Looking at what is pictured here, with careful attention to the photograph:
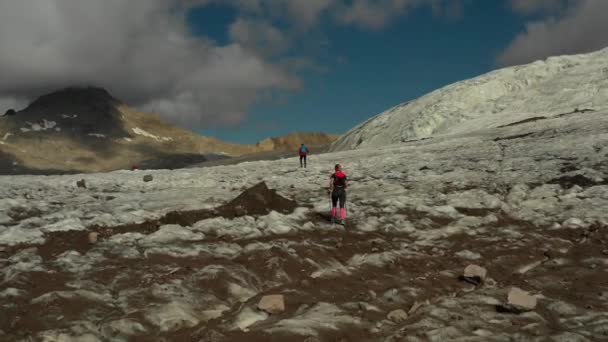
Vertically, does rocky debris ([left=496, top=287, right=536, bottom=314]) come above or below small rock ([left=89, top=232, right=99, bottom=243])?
below

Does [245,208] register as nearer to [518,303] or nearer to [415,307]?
[415,307]

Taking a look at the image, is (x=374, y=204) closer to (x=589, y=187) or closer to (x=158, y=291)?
(x=589, y=187)

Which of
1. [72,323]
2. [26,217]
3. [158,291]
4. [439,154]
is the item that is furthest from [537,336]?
[439,154]

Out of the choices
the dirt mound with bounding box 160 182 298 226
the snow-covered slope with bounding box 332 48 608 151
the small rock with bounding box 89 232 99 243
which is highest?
the snow-covered slope with bounding box 332 48 608 151

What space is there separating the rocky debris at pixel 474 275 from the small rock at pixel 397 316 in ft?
9.08

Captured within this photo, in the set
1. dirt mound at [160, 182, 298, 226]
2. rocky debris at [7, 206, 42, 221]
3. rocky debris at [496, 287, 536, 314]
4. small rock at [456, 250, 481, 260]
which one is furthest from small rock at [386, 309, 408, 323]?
rocky debris at [7, 206, 42, 221]

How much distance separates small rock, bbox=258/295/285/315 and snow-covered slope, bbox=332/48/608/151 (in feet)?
147

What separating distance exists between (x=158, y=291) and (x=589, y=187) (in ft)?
57.5

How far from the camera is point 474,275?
37.9 feet

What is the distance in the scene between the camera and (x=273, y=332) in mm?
8539

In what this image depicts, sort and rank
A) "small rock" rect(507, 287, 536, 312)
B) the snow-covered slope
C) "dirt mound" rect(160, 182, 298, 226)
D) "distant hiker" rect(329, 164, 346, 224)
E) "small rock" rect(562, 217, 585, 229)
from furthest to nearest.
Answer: the snow-covered slope < "distant hiker" rect(329, 164, 346, 224) < "dirt mound" rect(160, 182, 298, 226) < "small rock" rect(562, 217, 585, 229) < "small rock" rect(507, 287, 536, 312)

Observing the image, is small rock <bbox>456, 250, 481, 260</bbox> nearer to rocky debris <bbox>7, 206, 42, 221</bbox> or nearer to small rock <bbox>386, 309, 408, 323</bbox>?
small rock <bbox>386, 309, 408, 323</bbox>

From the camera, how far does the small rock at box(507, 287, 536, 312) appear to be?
9.29m

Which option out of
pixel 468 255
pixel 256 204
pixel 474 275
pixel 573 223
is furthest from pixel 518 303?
pixel 256 204
